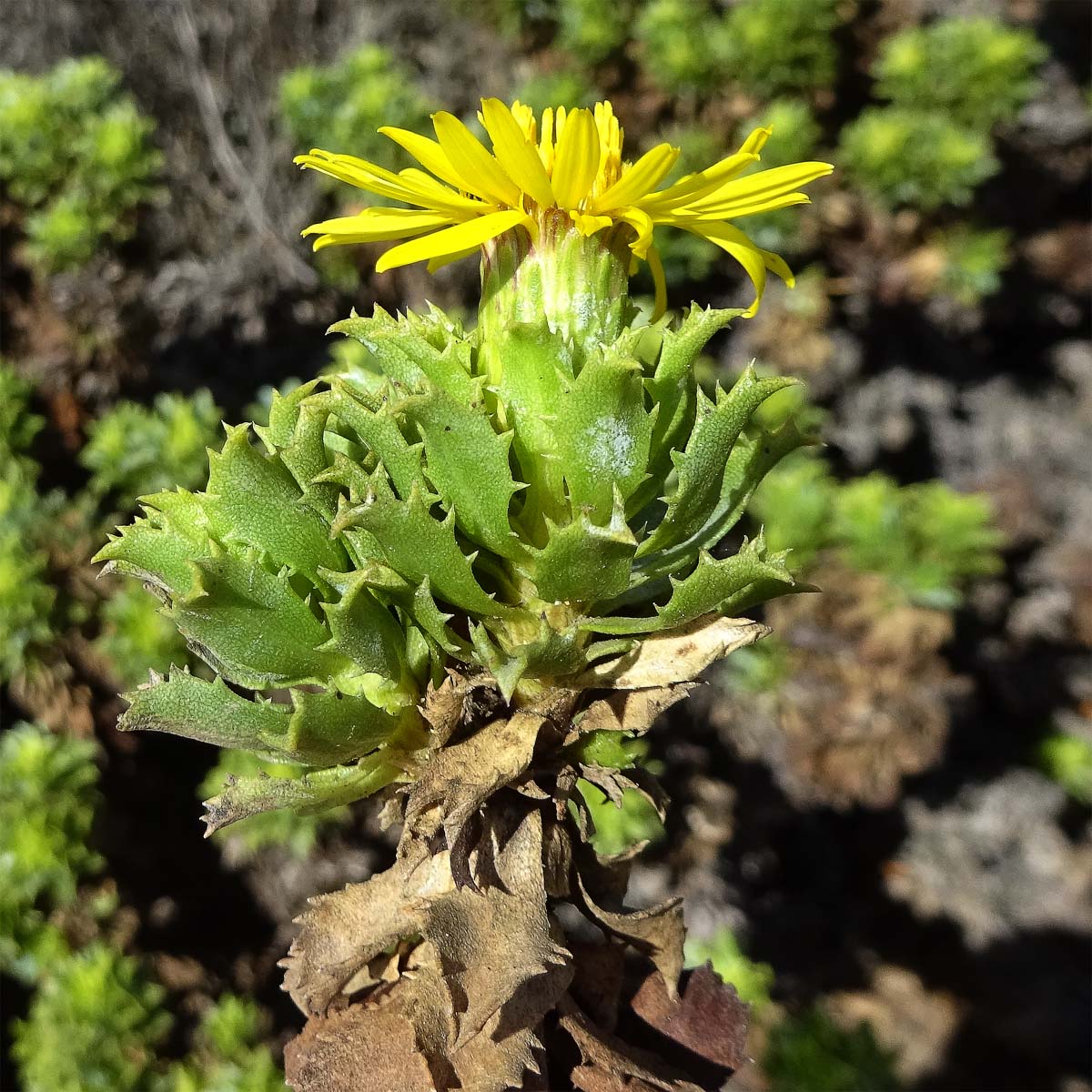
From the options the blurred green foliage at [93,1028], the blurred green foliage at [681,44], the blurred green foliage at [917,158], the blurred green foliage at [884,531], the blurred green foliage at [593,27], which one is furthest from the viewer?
the blurred green foliage at [593,27]

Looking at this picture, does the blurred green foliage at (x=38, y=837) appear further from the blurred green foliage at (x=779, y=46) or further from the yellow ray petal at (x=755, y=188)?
the blurred green foliage at (x=779, y=46)

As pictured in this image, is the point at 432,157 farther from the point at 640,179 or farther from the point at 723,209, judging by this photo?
the point at 723,209

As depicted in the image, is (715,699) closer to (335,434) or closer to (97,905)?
(97,905)

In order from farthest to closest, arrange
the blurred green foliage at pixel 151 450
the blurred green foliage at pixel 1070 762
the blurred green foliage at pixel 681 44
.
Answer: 1. the blurred green foliage at pixel 1070 762
2. the blurred green foliage at pixel 681 44
3. the blurred green foliage at pixel 151 450

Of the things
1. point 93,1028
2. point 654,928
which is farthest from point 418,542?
point 93,1028

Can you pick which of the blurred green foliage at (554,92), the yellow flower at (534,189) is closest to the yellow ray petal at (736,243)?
the yellow flower at (534,189)

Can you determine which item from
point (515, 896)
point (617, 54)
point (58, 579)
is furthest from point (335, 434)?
point (617, 54)
